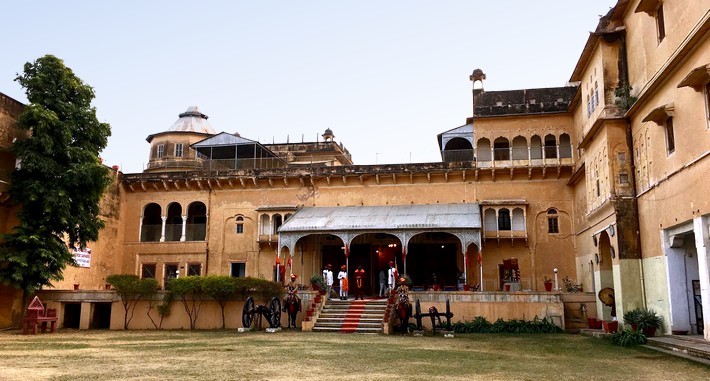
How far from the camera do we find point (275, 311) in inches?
839

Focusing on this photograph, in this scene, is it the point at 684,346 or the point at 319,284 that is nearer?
the point at 684,346

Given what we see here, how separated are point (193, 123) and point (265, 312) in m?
24.7

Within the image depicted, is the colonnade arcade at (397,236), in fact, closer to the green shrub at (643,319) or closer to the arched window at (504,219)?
the arched window at (504,219)

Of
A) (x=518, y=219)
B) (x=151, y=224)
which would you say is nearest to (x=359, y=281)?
(x=518, y=219)

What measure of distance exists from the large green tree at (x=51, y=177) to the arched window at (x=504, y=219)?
1681 centimetres

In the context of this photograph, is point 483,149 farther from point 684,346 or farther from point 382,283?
point 684,346

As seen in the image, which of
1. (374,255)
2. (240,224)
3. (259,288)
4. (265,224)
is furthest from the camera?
(240,224)

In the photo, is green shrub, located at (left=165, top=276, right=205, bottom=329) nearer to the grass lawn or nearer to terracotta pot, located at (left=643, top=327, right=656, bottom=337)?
the grass lawn

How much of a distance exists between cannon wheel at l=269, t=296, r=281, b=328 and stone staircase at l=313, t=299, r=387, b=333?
4.61ft

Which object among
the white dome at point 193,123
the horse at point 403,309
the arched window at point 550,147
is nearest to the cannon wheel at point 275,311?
the horse at point 403,309

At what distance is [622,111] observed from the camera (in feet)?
60.8

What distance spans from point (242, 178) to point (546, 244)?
48.7 ft

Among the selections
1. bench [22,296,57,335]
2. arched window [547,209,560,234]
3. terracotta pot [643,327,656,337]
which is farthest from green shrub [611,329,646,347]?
bench [22,296,57,335]

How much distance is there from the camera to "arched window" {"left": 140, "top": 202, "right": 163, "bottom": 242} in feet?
102
